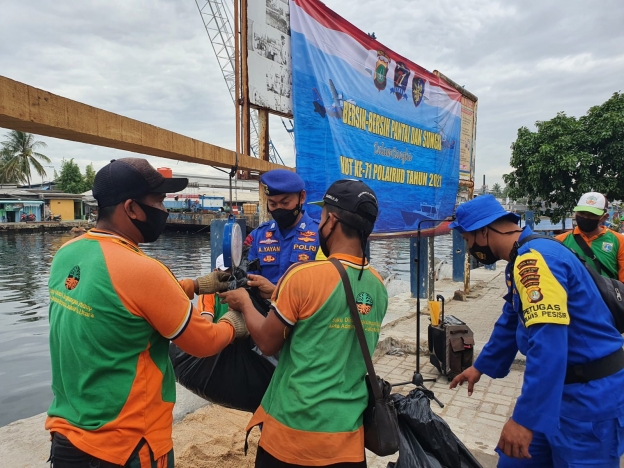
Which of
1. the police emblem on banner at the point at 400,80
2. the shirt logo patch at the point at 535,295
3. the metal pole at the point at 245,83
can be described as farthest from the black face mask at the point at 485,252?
the police emblem on banner at the point at 400,80

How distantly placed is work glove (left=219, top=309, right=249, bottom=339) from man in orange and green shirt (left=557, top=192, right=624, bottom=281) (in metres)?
3.63

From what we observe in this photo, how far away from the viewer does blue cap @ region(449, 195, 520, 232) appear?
6.75 ft

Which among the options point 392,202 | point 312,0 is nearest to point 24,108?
point 312,0

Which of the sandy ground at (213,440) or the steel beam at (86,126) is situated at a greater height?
the steel beam at (86,126)

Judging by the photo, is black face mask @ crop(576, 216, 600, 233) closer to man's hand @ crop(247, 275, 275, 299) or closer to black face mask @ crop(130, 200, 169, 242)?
man's hand @ crop(247, 275, 275, 299)

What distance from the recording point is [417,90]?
7453mm

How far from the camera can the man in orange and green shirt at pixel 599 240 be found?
4195mm

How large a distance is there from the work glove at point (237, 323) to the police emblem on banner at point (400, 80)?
5817 mm

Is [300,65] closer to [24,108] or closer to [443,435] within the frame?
[24,108]

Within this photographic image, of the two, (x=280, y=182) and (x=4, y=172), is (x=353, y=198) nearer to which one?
(x=280, y=182)

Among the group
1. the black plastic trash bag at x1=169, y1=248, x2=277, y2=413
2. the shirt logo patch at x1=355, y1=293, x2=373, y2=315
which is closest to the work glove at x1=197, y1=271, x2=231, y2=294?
the black plastic trash bag at x1=169, y1=248, x2=277, y2=413

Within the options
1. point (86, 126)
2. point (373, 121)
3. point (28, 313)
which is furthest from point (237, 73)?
point (28, 313)

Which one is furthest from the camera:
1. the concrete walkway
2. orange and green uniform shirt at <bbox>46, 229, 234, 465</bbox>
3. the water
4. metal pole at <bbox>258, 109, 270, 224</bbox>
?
the water

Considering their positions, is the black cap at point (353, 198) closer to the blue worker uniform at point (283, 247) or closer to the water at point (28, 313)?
the blue worker uniform at point (283, 247)
